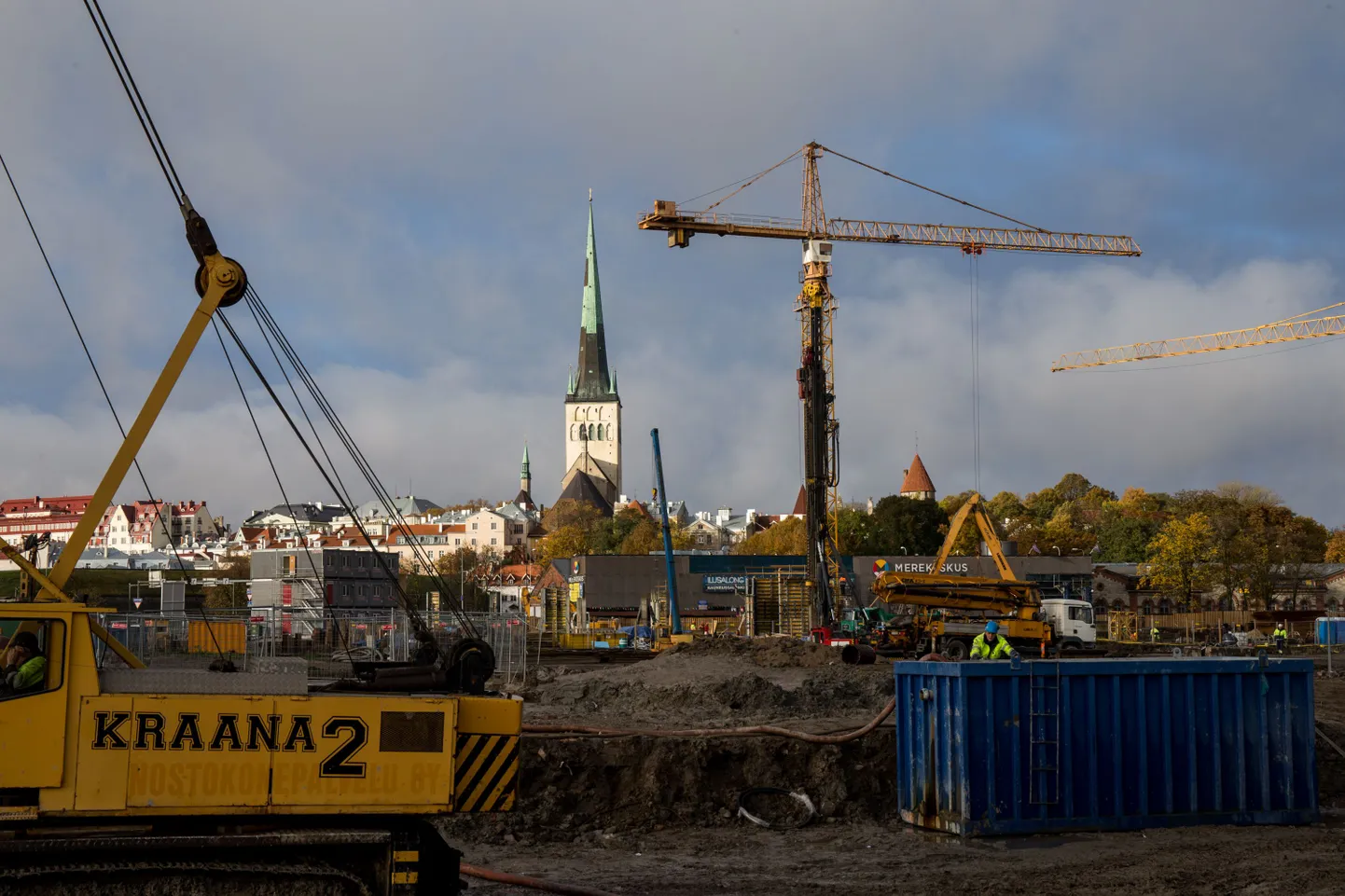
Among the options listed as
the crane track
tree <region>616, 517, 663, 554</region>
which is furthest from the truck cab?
tree <region>616, 517, 663, 554</region>

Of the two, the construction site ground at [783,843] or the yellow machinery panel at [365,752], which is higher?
the yellow machinery panel at [365,752]

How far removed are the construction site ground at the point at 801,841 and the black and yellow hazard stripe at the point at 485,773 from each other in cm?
272

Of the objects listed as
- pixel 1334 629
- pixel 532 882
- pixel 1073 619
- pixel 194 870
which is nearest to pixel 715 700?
pixel 532 882

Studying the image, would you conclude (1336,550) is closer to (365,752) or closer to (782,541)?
(782,541)

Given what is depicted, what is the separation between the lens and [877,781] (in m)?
16.2

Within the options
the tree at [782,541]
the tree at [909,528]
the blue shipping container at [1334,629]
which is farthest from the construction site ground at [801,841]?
the tree at [782,541]

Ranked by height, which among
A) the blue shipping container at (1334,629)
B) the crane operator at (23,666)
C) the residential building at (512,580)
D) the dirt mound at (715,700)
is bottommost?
the dirt mound at (715,700)

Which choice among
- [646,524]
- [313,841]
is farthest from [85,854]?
[646,524]

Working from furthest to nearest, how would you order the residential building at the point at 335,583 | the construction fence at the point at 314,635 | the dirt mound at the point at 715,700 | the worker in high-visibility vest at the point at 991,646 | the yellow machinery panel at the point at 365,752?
the residential building at the point at 335,583
the construction fence at the point at 314,635
the dirt mound at the point at 715,700
the worker in high-visibility vest at the point at 991,646
the yellow machinery panel at the point at 365,752

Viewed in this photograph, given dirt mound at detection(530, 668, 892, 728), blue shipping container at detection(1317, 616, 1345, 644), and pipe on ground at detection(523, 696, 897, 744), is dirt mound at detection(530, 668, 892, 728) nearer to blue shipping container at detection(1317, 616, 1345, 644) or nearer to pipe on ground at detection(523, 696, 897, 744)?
pipe on ground at detection(523, 696, 897, 744)

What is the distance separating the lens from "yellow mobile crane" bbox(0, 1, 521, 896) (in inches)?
325

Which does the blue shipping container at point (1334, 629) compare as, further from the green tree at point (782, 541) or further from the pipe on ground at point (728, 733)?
the green tree at point (782, 541)

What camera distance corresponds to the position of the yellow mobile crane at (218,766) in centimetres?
826

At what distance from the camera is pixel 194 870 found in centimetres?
856
